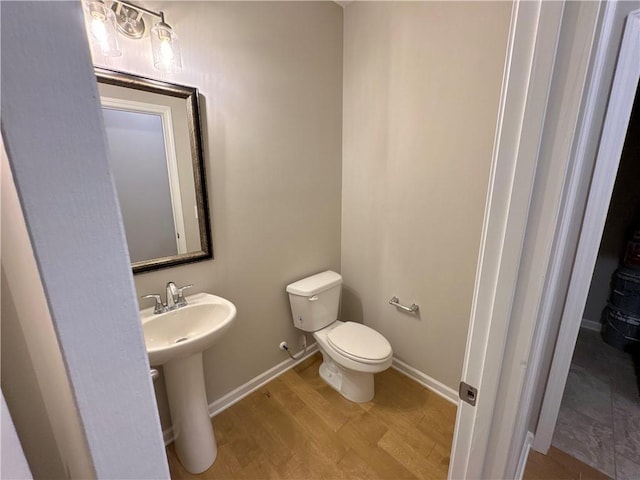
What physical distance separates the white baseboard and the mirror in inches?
36.5

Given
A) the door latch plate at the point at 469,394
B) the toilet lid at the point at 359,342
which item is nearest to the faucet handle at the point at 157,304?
the toilet lid at the point at 359,342

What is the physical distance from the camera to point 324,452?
58.0 inches

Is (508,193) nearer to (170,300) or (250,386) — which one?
(170,300)

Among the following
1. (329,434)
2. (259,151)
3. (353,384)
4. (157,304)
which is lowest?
(329,434)

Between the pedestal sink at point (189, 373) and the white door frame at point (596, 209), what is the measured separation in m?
1.42

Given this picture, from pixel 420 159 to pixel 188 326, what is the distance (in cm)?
156

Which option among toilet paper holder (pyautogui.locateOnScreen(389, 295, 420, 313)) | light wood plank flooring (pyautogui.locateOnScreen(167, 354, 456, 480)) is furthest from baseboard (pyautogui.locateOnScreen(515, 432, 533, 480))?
toilet paper holder (pyautogui.locateOnScreen(389, 295, 420, 313))

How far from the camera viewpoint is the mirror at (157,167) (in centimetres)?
120

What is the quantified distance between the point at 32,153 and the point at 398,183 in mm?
1726

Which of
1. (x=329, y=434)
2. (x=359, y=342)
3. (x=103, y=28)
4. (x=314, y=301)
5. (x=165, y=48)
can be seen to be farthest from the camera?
(x=314, y=301)

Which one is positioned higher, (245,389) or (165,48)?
(165,48)

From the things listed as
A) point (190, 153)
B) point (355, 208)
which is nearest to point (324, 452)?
point (355, 208)

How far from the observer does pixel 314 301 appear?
1.85 metres

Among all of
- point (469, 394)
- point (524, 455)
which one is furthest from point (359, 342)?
point (469, 394)
